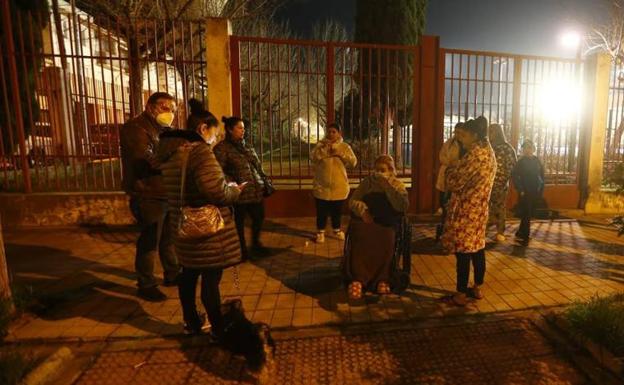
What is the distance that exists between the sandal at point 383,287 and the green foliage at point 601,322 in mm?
1359

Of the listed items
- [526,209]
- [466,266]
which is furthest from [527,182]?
[466,266]

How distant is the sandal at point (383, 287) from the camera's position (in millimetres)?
3611

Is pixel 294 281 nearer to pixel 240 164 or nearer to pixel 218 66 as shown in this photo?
pixel 240 164

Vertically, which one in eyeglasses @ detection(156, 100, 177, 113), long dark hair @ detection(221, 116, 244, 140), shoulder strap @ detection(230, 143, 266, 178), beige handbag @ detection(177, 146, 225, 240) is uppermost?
eyeglasses @ detection(156, 100, 177, 113)

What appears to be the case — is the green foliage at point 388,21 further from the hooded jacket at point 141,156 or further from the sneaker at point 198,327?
the sneaker at point 198,327

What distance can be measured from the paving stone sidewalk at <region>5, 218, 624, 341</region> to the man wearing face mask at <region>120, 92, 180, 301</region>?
46 cm

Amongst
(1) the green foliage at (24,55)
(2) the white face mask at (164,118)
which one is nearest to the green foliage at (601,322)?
(2) the white face mask at (164,118)

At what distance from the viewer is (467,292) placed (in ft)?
11.9

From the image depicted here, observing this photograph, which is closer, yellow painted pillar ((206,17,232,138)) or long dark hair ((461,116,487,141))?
long dark hair ((461,116,487,141))

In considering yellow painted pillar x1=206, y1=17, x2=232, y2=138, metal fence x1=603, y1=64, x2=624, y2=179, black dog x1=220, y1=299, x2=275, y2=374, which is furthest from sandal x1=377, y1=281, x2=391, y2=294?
metal fence x1=603, y1=64, x2=624, y2=179

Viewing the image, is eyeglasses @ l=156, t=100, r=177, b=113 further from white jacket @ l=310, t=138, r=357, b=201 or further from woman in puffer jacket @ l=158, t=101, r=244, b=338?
white jacket @ l=310, t=138, r=357, b=201

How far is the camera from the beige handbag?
252 cm

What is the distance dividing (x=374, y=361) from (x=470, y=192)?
1.55m

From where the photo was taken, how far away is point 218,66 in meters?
6.33
